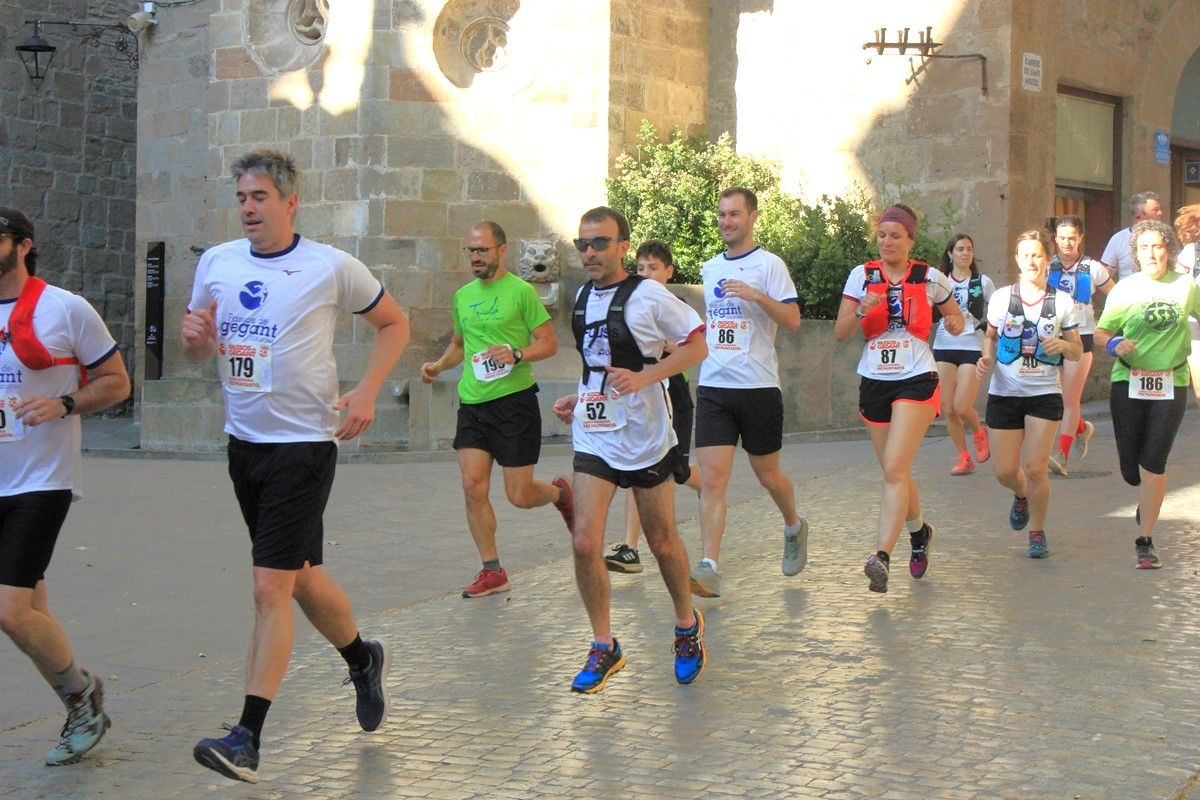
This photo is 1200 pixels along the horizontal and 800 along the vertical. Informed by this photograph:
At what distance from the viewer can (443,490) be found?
1221cm

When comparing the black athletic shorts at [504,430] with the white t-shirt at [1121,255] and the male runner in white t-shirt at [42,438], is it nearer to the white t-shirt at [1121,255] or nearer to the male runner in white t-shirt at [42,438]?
the male runner in white t-shirt at [42,438]

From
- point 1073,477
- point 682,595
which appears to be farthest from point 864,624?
point 1073,477

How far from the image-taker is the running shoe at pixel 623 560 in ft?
28.8

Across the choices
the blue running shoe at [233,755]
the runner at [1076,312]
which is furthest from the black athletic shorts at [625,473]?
the runner at [1076,312]

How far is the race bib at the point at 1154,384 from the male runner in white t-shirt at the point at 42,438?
555cm

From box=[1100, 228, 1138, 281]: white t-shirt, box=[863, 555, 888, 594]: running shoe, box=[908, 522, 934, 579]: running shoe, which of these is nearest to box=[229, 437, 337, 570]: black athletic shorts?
box=[863, 555, 888, 594]: running shoe

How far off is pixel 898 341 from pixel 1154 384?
1602mm

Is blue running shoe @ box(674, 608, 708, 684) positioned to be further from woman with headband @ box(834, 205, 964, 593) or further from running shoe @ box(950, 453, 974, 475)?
running shoe @ box(950, 453, 974, 475)

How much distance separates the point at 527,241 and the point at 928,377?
9159 millimetres

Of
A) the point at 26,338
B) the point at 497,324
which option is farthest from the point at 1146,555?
the point at 26,338

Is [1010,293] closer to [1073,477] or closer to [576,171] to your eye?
[1073,477]

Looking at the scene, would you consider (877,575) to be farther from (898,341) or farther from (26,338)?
(26,338)

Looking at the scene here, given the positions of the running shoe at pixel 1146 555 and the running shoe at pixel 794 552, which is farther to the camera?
the running shoe at pixel 1146 555

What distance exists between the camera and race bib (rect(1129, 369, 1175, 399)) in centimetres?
868
